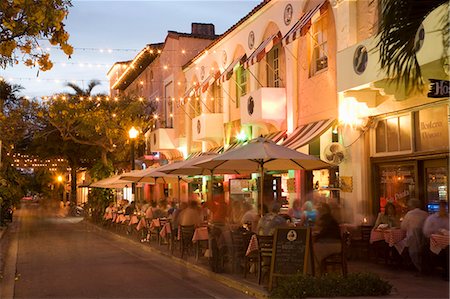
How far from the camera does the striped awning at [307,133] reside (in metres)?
16.4

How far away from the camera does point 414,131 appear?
13.8 meters

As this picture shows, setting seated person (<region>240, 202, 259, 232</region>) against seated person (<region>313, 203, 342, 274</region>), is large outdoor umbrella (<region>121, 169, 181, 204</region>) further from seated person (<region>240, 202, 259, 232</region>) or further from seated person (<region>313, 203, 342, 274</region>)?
seated person (<region>313, 203, 342, 274</region>)

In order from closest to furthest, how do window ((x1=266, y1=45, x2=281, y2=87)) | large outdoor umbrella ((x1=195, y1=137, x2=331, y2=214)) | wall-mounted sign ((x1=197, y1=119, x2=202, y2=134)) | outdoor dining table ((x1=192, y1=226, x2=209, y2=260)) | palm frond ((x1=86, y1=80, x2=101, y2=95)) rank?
large outdoor umbrella ((x1=195, y1=137, x2=331, y2=214)) < outdoor dining table ((x1=192, y1=226, x2=209, y2=260)) < window ((x1=266, y1=45, x2=281, y2=87)) < wall-mounted sign ((x1=197, y1=119, x2=202, y2=134)) < palm frond ((x1=86, y1=80, x2=101, y2=95))

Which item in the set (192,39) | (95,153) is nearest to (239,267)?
(192,39)

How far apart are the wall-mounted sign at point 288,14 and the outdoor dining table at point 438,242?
1035cm

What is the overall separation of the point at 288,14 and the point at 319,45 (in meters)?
2.31

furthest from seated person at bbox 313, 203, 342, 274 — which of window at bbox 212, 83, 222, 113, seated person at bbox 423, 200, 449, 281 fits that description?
window at bbox 212, 83, 222, 113

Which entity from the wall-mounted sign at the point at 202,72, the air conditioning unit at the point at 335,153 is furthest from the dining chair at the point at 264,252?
the wall-mounted sign at the point at 202,72

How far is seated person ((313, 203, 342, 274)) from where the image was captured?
10.5 m

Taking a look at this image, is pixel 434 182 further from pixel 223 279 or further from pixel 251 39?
pixel 251 39

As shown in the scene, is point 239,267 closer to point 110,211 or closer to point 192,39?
point 110,211

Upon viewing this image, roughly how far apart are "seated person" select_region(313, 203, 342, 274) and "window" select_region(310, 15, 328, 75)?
7.92 meters

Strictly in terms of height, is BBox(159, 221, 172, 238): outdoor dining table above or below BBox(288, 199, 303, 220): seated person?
below

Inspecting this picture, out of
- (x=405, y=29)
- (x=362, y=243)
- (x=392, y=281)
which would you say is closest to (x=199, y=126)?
(x=362, y=243)
